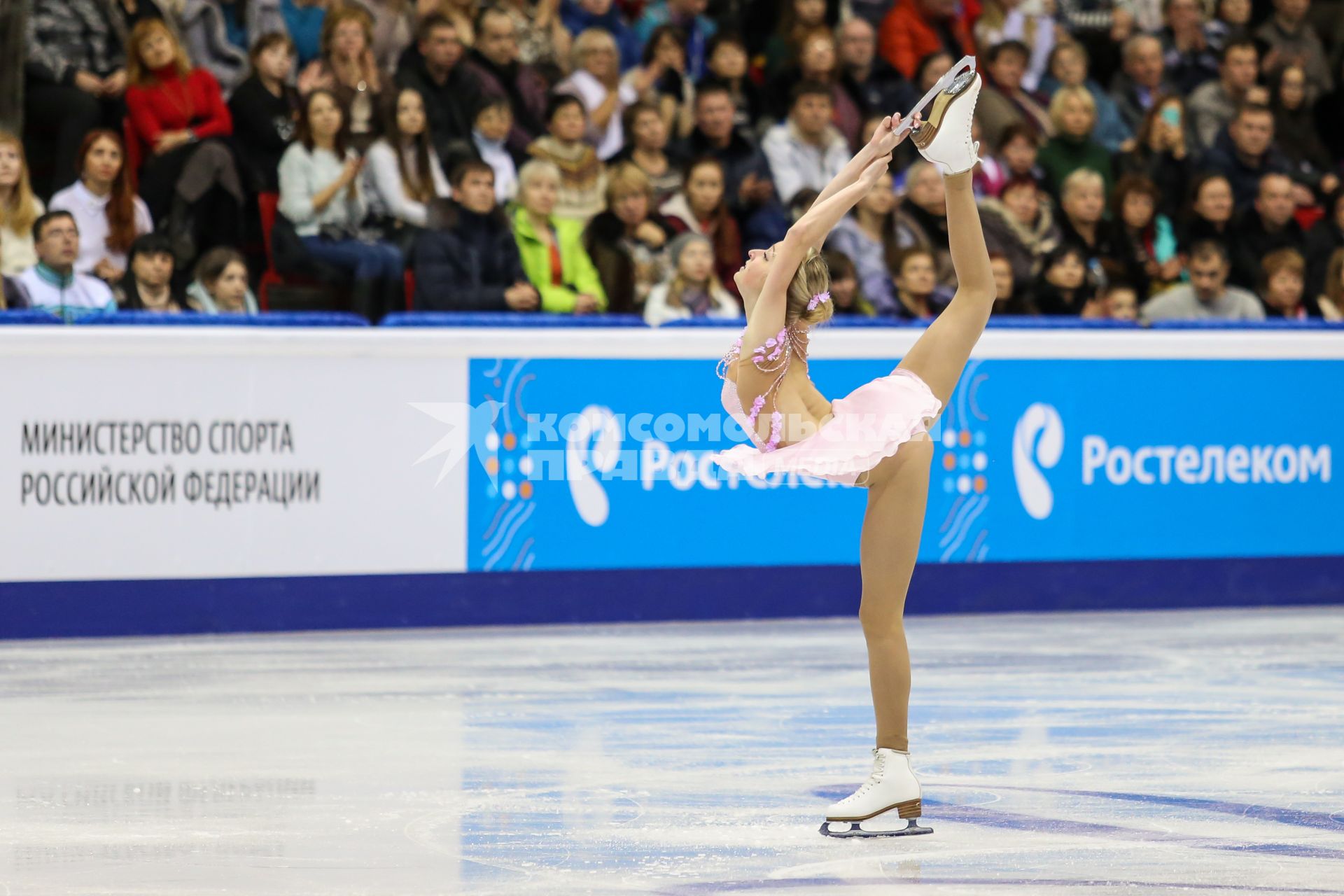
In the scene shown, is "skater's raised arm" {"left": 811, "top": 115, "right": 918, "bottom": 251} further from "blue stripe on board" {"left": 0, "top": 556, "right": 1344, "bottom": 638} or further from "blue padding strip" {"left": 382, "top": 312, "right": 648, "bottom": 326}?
"blue stripe on board" {"left": 0, "top": 556, "right": 1344, "bottom": 638}

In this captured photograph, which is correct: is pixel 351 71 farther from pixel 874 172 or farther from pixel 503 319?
pixel 874 172

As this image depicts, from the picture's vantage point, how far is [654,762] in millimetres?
6086

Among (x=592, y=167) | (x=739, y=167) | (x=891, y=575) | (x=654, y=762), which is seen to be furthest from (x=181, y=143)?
(x=891, y=575)

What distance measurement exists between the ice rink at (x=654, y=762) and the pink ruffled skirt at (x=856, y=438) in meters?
0.93

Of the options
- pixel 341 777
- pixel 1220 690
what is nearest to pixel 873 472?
pixel 341 777

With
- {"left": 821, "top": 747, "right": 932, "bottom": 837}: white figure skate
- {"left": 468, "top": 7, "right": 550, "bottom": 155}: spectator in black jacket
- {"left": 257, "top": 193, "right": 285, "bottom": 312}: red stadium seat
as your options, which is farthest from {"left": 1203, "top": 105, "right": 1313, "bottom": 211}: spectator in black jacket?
{"left": 821, "top": 747, "right": 932, "bottom": 837}: white figure skate

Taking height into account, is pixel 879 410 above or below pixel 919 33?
below

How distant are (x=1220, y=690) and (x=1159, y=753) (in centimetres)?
139

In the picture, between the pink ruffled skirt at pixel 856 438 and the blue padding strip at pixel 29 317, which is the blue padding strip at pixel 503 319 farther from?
the pink ruffled skirt at pixel 856 438

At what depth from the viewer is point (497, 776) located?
5836mm

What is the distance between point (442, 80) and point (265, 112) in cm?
109

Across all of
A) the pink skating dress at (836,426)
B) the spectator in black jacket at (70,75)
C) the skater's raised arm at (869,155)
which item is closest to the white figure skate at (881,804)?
the pink skating dress at (836,426)

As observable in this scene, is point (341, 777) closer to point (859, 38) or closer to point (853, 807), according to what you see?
point (853, 807)

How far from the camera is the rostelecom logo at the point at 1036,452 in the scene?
9.80m
